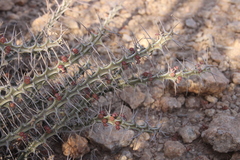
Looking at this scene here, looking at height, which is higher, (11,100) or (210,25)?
(11,100)

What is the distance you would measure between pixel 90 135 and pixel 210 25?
228 cm

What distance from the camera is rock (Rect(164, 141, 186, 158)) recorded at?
276cm

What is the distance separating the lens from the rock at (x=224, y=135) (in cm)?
263

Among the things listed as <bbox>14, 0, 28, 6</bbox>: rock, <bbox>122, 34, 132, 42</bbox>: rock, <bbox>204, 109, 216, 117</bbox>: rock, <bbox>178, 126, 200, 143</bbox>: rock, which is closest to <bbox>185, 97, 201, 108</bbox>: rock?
<bbox>204, 109, 216, 117</bbox>: rock

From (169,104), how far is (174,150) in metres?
0.56

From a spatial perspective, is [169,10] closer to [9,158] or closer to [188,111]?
[188,111]

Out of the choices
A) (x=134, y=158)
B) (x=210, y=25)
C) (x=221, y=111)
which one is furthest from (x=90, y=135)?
(x=210, y=25)

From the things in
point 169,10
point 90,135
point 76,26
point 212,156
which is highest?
point 76,26

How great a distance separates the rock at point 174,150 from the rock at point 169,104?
473mm

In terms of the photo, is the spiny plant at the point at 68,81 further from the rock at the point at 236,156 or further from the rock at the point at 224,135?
the rock at the point at 236,156

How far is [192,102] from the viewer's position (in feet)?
10.7

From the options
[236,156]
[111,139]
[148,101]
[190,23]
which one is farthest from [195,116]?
[190,23]

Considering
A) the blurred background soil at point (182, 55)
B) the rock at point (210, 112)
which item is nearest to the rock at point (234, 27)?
the blurred background soil at point (182, 55)

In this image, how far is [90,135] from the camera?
2770 mm
